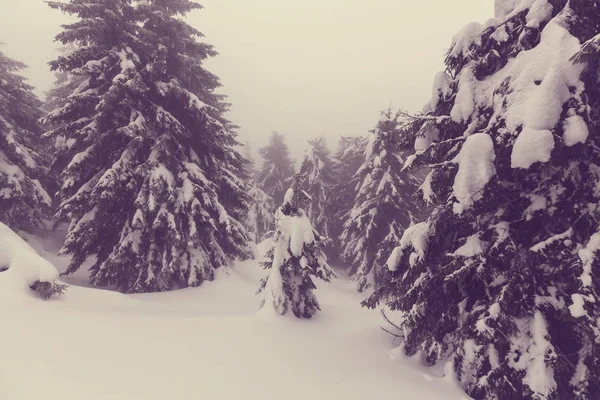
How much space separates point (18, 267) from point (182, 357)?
14.7 feet

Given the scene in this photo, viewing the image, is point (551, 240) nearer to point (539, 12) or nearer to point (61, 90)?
point (539, 12)

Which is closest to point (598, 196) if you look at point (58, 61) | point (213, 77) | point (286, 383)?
point (286, 383)

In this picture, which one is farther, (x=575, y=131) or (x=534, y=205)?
(x=534, y=205)

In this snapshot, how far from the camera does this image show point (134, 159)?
1259 centimetres

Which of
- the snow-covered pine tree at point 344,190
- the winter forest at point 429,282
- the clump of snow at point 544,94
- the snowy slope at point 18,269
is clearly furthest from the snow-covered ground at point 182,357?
the snow-covered pine tree at point 344,190

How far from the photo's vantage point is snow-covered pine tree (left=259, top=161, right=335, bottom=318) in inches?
350

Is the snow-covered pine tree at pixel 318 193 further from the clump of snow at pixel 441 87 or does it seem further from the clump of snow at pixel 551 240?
the clump of snow at pixel 551 240

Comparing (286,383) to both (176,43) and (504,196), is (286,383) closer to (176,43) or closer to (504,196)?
(504,196)

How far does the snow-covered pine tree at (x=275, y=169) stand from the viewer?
34.2 m

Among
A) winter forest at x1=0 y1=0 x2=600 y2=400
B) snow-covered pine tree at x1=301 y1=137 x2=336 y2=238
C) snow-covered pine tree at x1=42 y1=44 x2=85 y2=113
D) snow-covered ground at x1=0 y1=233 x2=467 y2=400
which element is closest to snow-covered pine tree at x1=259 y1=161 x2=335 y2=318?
winter forest at x1=0 y1=0 x2=600 y2=400

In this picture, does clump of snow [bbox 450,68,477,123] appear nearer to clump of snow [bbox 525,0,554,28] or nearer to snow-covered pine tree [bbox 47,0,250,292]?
clump of snow [bbox 525,0,554,28]

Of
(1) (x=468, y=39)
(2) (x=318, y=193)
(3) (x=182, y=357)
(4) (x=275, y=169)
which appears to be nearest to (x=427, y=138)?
(1) (x=468, y=39)

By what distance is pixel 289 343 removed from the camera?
7172 mm

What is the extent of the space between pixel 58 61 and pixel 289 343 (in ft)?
41.5
